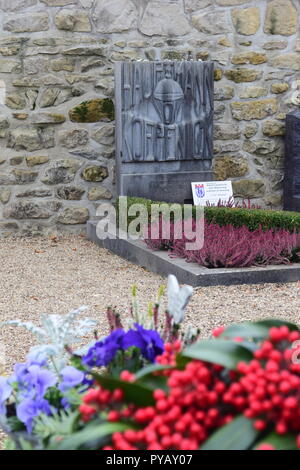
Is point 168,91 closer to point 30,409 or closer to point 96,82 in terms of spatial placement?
point 96,82

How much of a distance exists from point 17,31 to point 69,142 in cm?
124

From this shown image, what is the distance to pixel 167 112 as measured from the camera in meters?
7.34

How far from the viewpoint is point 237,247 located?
17.5 feet

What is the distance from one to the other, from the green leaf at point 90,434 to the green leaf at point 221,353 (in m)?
0.18

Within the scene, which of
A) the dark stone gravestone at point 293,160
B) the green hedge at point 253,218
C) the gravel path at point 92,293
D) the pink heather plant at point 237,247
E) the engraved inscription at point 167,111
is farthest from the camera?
the dark stone gravestone at point 293,160

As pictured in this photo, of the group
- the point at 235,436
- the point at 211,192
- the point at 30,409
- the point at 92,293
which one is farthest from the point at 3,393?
the point at 211,192

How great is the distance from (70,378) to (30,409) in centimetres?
12

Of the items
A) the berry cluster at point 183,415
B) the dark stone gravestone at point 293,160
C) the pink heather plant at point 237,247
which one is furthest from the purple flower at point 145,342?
the dark stone gravestone at point 293,160

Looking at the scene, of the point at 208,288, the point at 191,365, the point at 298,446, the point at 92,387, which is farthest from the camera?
the point at 208,288

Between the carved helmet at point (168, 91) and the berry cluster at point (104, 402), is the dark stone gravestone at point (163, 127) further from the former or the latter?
the berry cluster at point (104, 402)

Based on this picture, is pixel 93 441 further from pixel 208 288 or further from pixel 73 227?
pixel 73 227

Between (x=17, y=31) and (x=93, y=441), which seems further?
(x=17, y=31)

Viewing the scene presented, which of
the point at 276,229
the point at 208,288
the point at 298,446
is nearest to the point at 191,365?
the point at 298,446

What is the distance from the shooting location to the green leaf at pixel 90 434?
123 cm
